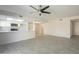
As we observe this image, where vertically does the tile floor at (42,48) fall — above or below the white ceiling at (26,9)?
below

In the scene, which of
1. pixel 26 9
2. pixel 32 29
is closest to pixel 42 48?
pixel 26 9

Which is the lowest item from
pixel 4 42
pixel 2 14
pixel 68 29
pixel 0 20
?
pixel 4 42

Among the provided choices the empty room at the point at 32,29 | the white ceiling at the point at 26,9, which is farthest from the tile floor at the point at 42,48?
the white ceiling at the point at 26,9

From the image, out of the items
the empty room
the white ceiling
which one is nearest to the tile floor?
the empty room

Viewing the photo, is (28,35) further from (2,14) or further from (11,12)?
(2,14)

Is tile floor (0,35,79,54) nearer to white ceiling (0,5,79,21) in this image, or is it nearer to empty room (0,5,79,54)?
empty room (0,5,79,54)

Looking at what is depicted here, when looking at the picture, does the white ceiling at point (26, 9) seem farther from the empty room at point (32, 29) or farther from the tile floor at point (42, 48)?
the tile floor at point (42, 48)

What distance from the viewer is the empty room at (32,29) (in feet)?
10.5

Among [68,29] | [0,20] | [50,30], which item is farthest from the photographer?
[50,30]

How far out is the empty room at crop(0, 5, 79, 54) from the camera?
10.5 ft
